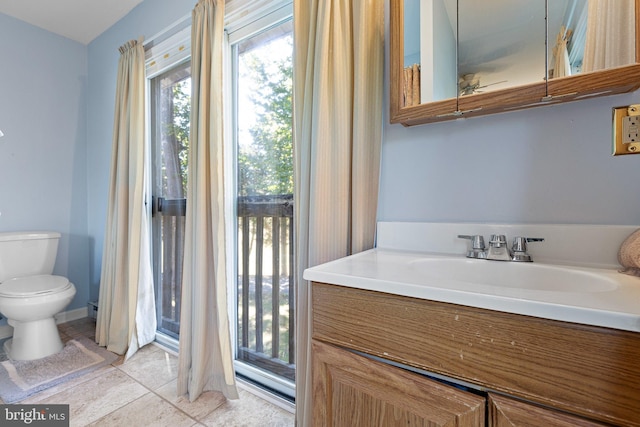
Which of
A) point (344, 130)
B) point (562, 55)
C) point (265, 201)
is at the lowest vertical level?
point (265, 201)

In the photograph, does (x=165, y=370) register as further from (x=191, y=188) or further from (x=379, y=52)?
(x=379, y=52)

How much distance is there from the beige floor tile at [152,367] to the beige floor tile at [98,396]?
1.8 inches

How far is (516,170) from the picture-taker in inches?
34.5

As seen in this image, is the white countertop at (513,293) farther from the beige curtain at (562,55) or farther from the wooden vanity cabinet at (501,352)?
the beige curtain at (562,55)

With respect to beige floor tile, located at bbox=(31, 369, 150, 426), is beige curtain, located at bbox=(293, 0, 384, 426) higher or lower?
higher

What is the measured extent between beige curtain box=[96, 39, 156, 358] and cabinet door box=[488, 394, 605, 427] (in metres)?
2.06

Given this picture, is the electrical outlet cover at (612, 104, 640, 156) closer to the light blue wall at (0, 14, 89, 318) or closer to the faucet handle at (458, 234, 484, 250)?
the faucet handle at (458, 234, 484, 250)

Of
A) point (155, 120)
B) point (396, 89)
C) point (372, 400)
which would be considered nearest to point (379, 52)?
point (396, 89)

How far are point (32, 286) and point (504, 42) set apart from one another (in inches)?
107

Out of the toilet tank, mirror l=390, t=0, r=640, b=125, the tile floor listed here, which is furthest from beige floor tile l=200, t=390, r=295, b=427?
the toilet tank

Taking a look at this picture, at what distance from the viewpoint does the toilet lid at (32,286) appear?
169 centimetres

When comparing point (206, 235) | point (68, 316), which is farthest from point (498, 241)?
point (68, 316)

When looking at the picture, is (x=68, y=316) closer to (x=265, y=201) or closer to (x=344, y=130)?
(x=265, y=201)

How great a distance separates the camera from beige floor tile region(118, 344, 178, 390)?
5.24 feet
